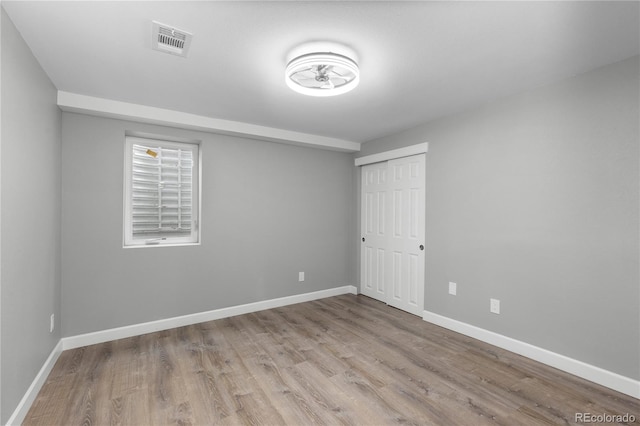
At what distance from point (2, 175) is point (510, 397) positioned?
3424 millimetres

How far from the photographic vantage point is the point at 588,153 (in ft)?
7.73

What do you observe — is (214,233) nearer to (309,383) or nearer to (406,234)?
(309,383)

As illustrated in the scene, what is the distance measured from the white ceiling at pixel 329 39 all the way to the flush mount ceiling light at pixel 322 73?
10 centimetres

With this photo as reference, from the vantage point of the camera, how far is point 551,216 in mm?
2562

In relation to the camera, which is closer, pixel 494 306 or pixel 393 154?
pixel 494 306

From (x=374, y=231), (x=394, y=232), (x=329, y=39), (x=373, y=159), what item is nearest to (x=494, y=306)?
(x=394, y=232)

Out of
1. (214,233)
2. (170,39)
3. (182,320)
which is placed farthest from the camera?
(214,233)

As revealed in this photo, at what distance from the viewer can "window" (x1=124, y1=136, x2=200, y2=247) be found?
333 cm

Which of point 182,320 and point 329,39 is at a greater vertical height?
point 329,39

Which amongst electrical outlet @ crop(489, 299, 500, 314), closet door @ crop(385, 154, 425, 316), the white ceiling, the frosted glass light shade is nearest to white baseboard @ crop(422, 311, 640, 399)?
electrical outlet @ crop(489, 299, 500, 314)

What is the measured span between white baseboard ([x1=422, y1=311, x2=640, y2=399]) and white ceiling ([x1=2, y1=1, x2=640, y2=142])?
2285 mm

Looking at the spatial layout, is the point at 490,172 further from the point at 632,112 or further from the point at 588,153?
the point at 632,112

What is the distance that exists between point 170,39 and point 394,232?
10.8 ft

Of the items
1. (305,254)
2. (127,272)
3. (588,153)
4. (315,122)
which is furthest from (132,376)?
(588,153)
